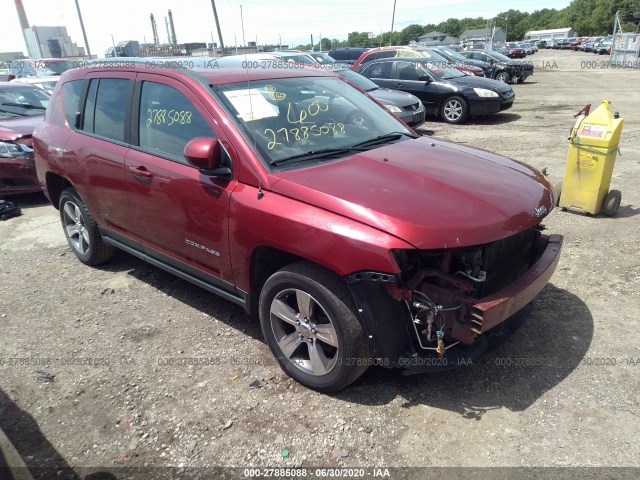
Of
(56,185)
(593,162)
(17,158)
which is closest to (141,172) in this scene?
(56,185)

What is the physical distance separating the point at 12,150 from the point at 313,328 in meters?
6.18

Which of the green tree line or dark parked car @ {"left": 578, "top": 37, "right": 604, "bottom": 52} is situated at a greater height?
the green tree line

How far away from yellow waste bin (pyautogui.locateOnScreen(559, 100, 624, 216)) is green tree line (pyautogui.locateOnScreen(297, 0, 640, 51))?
45936 mm

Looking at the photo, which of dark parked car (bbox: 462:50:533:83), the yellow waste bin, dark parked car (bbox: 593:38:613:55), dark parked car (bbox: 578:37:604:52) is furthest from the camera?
dark parked car (bbox: 578:37:604:52)

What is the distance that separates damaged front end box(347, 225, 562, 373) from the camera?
248cm

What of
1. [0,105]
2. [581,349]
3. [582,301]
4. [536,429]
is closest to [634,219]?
[582,301]

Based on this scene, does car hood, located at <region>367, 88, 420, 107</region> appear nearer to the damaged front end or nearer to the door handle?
the door handle

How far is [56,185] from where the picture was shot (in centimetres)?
498

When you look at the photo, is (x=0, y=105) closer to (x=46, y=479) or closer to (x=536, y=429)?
(x=46, y=479)

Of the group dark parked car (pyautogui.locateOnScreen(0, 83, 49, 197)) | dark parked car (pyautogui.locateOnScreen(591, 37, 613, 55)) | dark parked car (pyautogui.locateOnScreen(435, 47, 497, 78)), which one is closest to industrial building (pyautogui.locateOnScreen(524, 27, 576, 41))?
dark parked car (pyautogui.locateOnScreen(591, 37, 613, 55))

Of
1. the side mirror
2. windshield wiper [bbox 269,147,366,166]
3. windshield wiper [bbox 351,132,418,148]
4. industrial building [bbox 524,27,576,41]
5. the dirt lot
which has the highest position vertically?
the side mirror

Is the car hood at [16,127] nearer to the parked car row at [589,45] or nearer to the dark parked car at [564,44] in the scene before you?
the parked car row at [589,45]

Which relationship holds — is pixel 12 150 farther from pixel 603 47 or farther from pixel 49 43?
pixel 603 47

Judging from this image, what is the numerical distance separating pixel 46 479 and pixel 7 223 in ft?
16.6
